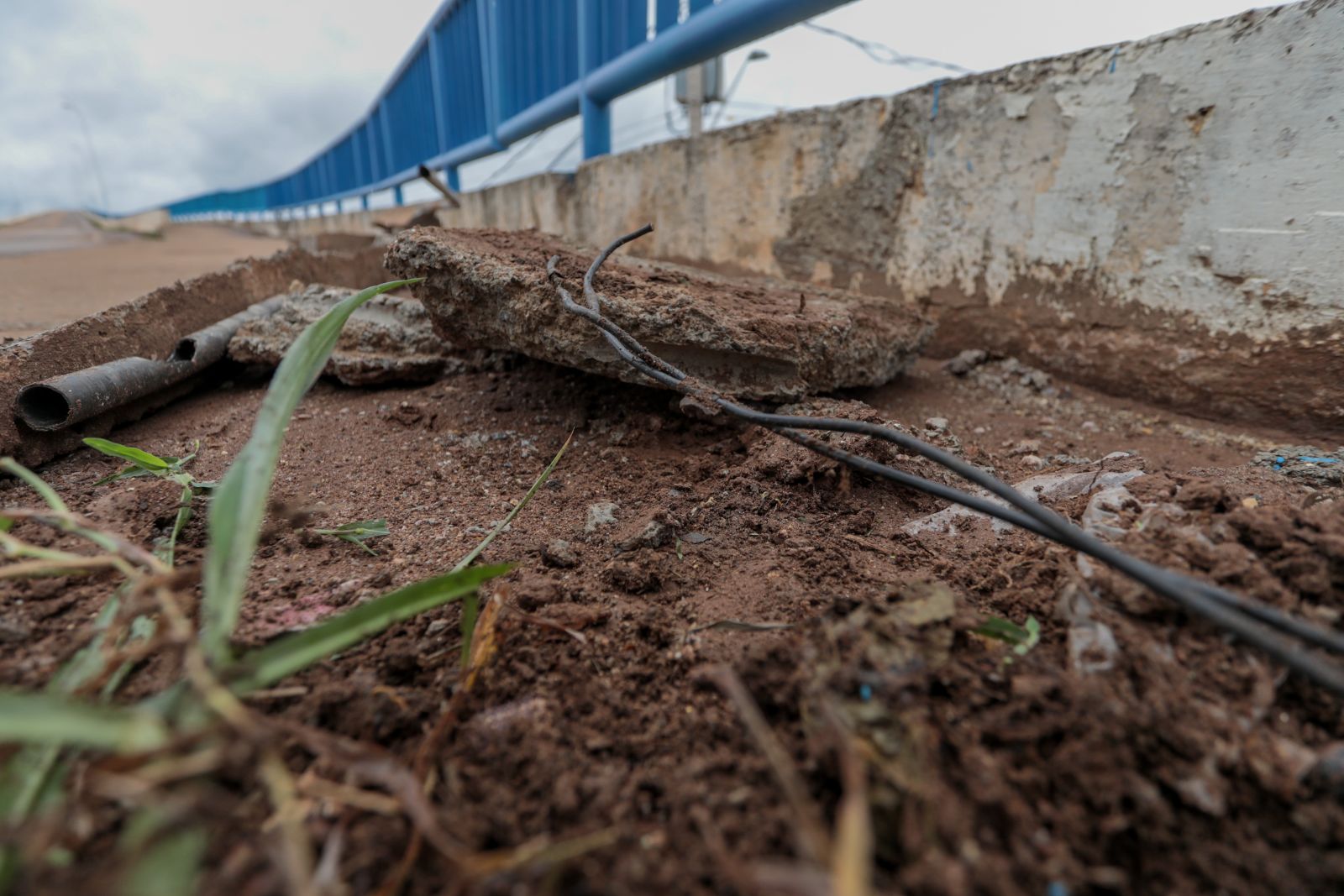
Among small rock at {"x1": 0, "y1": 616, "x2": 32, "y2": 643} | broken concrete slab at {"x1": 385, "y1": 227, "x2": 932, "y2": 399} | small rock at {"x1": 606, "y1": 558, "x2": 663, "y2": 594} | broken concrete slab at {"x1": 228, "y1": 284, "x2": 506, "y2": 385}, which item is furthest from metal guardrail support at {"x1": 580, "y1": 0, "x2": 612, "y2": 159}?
small rock at {"x1": 0, "y1": 616, "x2": 32, "y2": 643}

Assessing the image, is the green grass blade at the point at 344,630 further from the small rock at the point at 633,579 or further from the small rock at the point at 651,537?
the small rock at the point at 651,537

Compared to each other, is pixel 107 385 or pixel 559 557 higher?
pixel 107 385

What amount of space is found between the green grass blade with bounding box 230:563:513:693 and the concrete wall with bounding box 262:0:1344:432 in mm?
2288

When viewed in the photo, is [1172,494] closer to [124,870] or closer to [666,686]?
[666,686]

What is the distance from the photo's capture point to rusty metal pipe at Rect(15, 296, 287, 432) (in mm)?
1551

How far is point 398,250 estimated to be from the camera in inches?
65.3

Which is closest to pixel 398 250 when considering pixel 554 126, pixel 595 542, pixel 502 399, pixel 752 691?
pixel 502 399

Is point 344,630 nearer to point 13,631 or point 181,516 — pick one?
point 13,631

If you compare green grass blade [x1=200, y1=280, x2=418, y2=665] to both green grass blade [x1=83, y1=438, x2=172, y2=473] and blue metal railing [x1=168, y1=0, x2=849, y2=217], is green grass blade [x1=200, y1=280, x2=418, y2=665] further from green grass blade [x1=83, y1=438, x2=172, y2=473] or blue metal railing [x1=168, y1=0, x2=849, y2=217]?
blue metal railing [x1=168, y1=0, x2=849, y2=217]

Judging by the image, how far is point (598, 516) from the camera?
1313 millimetres

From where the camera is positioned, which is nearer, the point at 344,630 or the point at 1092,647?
the point at 344,630

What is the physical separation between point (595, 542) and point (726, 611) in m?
0.35

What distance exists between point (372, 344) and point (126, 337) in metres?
0.77

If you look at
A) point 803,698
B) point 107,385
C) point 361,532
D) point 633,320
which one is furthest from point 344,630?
point 107,385
